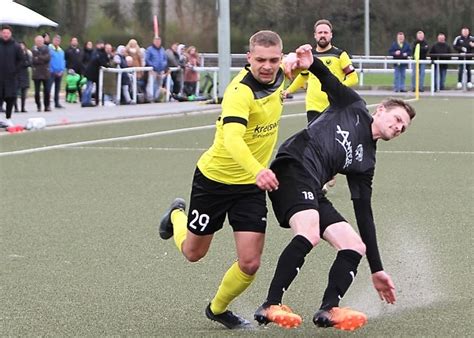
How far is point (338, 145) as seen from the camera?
20.9ft

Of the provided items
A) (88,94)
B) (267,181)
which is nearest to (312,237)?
(267,181)

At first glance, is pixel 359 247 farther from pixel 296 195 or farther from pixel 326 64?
pixel 326 64

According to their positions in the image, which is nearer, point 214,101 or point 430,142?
point 430,142

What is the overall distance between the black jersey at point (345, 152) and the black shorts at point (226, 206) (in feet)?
0.94

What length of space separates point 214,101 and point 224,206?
24477mm

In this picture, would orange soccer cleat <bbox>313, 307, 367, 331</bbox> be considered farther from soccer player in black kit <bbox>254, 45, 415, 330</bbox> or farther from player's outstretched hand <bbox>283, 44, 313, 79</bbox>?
player's outstretched hand <bbox>283, 44, 313, 79</bbox>

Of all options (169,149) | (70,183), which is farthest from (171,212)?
(169,149)

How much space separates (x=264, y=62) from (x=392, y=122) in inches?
32.1

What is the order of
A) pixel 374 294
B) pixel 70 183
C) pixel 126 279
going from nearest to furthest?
1. pixel 374 294
2. pixel 126 279
3. pixel 70 183

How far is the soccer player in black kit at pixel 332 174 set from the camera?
6.11 metres

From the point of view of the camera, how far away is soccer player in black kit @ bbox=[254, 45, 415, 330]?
6105mm

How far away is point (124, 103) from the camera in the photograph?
30094 mm

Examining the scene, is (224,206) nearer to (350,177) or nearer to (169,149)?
(350,177)

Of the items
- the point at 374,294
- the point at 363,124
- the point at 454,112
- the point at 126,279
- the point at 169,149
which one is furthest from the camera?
the point at 454,112
